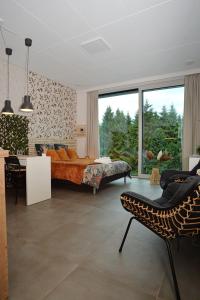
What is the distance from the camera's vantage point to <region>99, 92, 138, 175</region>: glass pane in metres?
5.91

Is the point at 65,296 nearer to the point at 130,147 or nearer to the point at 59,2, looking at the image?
the point at 59,2

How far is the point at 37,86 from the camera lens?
525cm

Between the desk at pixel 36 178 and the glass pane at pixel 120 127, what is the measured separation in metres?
3.10

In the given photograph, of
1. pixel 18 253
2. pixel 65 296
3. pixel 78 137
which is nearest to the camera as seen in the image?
pixel 65 296

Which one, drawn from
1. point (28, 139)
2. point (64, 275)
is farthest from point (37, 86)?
point (64, 275)

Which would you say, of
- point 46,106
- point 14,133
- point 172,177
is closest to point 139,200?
point 172,177

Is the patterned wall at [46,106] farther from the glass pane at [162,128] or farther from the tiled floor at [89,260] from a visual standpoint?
the tiled floor at [89,260]

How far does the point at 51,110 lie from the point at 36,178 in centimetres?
297

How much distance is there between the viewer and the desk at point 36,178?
319 cm

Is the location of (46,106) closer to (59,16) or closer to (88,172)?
(88,172)

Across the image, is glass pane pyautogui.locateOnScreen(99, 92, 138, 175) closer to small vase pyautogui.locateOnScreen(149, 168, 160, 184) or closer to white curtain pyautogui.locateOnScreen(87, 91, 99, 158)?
white curtain pyautogui.locateOnScreen(87, 91, 99, 158)

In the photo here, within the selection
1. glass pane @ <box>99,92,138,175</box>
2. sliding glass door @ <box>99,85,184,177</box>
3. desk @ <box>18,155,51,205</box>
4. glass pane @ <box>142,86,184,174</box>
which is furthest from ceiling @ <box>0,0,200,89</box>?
desk @ <box>18,155,51,205</box>

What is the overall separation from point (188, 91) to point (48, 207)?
4322mm

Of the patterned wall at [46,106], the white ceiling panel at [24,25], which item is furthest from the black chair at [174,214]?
the patterned wall at [46,106]
